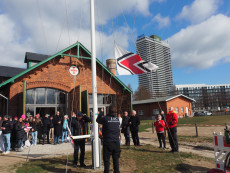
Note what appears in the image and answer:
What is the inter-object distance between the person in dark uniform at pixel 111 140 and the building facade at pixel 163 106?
34.0 metres

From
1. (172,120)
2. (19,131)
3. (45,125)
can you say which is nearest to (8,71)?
(45,125)

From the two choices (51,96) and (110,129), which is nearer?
(110,129)

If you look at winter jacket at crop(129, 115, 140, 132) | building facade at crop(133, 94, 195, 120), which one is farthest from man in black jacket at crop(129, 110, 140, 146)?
building facade at crop(133, 94, 195, 120)

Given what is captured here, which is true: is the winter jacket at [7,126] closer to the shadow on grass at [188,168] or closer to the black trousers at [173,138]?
the black trousers at [173,138]

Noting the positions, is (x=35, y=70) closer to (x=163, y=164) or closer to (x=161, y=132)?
(x=161, y=132)

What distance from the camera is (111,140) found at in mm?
4820

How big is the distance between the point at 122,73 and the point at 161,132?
11.5 ft

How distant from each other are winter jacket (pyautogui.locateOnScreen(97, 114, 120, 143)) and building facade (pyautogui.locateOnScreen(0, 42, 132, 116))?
7.13 metres

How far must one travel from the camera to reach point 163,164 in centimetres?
625

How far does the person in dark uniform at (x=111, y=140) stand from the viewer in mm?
4750

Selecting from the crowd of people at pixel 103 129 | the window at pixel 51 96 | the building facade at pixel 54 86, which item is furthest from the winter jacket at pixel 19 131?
the window at pixel 51 96

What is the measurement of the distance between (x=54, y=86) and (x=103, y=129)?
974 centimetres

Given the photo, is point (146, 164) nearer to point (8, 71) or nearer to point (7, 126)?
point (7, 126)

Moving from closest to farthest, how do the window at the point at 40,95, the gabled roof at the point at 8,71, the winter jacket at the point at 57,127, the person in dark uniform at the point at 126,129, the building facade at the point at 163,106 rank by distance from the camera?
the person in dark uniform at the point at 126,129, the winter jacket at the point at 57,127, the window at the point at 40,95, the gabled roof at the point at 8,71, the building facade at the point at 163,106
